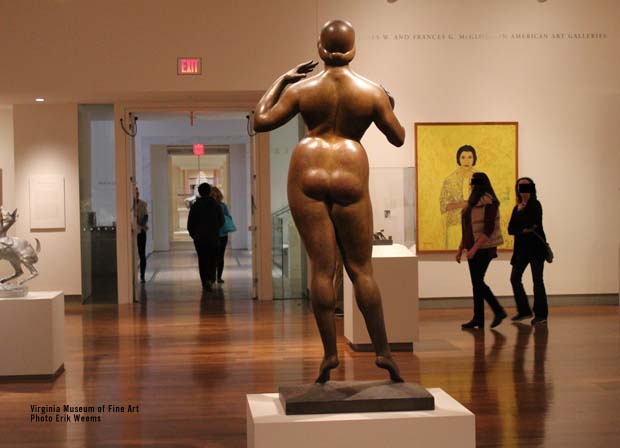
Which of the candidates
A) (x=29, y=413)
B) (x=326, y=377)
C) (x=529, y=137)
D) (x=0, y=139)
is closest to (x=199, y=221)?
(x=0, y=139)

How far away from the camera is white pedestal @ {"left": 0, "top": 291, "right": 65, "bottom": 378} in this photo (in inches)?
297

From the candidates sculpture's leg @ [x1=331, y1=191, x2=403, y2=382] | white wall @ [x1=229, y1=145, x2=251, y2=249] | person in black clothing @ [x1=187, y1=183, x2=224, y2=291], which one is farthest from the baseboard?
white wall @ [x1=229, y1=145, x2=251, y2=249]

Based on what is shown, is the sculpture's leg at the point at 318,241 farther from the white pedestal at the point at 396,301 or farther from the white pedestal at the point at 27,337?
the white pedestal at the point at 396,301

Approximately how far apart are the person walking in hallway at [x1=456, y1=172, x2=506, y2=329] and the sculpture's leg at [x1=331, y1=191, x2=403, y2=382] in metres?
5.55

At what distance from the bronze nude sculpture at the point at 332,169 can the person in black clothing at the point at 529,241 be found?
6202 mm

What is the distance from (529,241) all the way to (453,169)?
2.04 meters

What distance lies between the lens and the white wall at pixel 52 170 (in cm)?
1328

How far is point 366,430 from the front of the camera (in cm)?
416

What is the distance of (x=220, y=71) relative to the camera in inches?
474

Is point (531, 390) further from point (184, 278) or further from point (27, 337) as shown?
point (184, 278)

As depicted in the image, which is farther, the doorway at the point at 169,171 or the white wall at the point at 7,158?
the doorway at the point at 169,171

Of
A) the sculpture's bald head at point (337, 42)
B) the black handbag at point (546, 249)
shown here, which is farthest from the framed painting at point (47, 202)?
the sculpture's bald head at point (337, 42)

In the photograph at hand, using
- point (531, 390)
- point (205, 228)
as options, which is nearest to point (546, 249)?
point (531, 390)

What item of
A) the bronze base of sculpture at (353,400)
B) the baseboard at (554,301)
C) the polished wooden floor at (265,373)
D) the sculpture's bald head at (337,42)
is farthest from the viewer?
the baseboard at (554,301)
